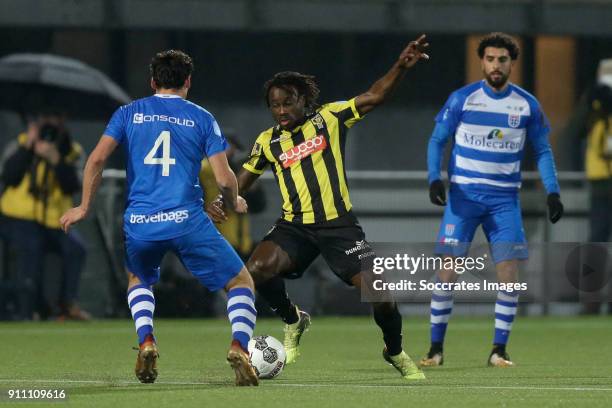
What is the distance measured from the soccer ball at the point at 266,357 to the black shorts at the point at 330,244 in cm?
62

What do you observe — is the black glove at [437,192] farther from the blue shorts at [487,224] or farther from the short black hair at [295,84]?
the short black hair at [295,84]

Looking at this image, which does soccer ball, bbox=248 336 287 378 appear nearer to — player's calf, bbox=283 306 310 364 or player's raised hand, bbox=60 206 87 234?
player's calf, bbox=283 306 310 364

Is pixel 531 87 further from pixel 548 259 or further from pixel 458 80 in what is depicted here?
pixel 548 259

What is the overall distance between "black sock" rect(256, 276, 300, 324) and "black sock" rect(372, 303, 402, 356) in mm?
787

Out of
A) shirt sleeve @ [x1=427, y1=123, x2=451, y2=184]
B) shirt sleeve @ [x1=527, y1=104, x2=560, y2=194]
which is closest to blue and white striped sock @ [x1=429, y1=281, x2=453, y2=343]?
shirt sleeve @ [x1=427, y1=123, x2=451, y2=184]

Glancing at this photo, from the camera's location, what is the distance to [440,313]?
12.1m

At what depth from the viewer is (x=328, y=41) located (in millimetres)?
20094

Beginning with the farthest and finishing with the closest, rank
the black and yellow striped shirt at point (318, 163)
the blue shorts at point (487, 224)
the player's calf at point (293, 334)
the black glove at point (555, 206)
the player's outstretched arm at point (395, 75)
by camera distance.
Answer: the blue shorts at point (487, 224) → the black glove at point (555, 206) → the player's calf at point (293, 334) → the black and yellow striped shirt at point (318, 163) → the player's outstretched arm at point (395, 75)

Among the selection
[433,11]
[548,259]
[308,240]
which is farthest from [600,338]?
[433,11]

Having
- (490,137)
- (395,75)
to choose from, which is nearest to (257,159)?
(395,75)

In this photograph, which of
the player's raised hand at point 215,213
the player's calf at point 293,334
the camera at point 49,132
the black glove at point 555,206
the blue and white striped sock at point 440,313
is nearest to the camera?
the player's raised hand at point 215,213

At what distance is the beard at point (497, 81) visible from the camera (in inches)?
472

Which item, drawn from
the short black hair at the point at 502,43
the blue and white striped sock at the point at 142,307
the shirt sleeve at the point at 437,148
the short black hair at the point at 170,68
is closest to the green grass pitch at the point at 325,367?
the blue and white striped sock at the point at 142,307

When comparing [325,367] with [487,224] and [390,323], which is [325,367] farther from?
[487,224]
